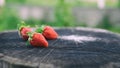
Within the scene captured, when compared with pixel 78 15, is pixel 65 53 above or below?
above

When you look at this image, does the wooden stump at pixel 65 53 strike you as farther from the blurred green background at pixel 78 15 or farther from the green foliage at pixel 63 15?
the blurred green background at pixel 78 15

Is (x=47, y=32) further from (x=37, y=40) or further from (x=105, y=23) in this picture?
(x=105, y=23)

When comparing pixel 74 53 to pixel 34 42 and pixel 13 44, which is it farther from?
pixel 13 44

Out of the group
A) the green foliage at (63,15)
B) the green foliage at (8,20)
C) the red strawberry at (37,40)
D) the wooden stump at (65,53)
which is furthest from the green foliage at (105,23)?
the red strawberry at (37,40)

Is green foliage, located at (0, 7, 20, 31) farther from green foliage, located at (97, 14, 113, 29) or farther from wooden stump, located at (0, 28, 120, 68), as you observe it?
wooden stump, located at (0, 28, 120, 68)

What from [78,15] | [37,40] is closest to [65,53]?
[37,40]

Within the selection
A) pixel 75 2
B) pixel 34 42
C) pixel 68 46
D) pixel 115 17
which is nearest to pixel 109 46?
pixel 68 46
